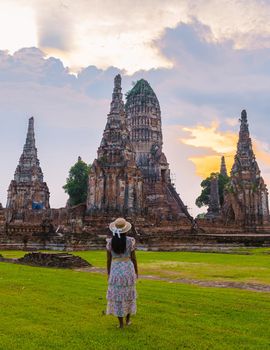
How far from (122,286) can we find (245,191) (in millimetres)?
52271

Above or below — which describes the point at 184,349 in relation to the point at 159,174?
below

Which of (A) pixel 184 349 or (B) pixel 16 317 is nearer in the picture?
(A) pixel 184 349

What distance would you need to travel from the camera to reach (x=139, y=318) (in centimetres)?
820

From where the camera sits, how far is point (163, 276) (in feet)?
48.6

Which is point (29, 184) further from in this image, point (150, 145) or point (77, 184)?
point (150, 145)

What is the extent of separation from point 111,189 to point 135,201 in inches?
134

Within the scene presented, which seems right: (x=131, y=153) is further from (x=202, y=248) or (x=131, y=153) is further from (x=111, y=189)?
(x=202, y=248)

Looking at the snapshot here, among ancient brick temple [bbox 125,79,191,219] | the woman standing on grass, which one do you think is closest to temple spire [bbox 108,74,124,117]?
ancient brick temple [bbox 125,79,191,219]

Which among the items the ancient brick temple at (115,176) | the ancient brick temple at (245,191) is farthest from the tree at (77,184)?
the ancient brick temple at (245,191)

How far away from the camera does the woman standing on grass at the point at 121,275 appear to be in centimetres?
777

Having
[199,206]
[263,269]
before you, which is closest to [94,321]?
[263,269]

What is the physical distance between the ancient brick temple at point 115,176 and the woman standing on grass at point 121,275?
39375mm

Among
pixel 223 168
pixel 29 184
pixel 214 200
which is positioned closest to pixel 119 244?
pixel 29 184

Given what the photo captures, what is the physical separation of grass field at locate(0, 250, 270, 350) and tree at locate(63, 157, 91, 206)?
62687 millimetres
